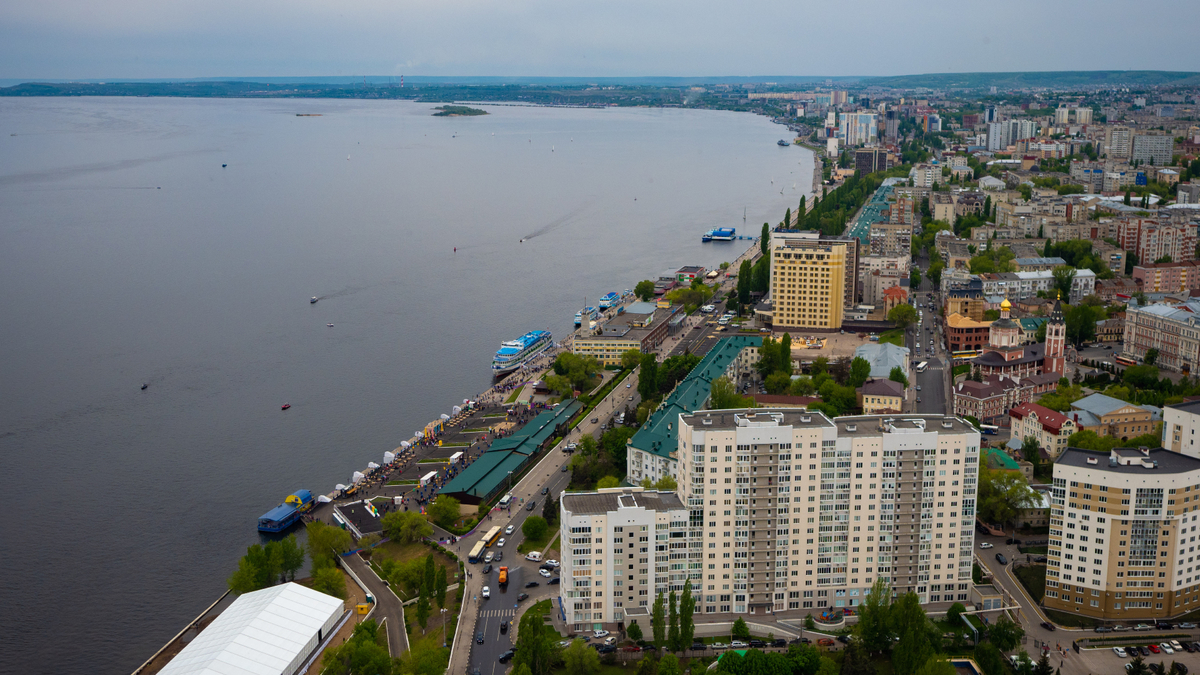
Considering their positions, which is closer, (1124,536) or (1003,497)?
(1124,536)

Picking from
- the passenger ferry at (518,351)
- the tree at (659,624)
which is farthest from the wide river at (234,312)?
the tree at (659,624)

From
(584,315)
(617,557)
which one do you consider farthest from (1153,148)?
(617,557)

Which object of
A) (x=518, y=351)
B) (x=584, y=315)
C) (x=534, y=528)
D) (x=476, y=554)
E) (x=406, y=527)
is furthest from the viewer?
(x=584, y=315)

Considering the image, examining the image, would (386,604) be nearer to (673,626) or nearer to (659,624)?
(659,624)

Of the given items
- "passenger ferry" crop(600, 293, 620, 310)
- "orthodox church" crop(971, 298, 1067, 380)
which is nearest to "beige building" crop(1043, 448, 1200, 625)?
"orthodox church" crop(971, 298, 1067, 380)

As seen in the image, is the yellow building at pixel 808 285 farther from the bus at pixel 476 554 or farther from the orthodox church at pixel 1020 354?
the bus at pixel 476 554

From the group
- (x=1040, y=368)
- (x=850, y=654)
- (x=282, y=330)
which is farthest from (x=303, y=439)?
(x=1040, y=368)

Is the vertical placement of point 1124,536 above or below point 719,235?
above
